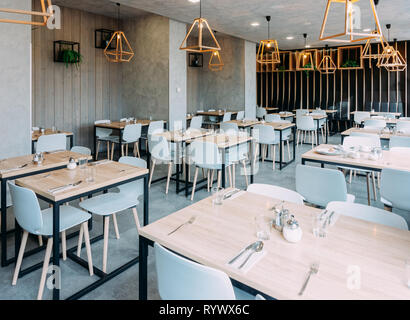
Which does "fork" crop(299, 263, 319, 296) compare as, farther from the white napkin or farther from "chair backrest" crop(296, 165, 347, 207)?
"chair backrest" crop(296, 165, 347, 207)

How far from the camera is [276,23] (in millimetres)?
7496

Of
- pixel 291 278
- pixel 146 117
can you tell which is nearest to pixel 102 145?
pixel 146 117

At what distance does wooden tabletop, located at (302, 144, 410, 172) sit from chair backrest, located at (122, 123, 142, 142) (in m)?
3.67

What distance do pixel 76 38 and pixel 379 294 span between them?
7623 millimetres

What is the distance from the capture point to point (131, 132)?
6137 mm

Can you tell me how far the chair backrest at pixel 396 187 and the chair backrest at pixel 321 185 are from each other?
0.39 metres

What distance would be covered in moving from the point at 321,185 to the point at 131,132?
4245mm

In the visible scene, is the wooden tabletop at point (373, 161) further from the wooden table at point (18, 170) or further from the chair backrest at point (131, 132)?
the chair backrest at point (131, 132)

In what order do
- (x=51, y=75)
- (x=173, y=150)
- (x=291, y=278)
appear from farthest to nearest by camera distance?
(x=51, y=75), (x=173, y=150), (x=291, y=278)

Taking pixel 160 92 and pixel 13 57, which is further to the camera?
pixel 160 92

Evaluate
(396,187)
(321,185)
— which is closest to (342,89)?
(396,187)

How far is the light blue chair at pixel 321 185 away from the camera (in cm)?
265

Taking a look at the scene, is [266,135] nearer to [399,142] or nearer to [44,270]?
[399,142]
